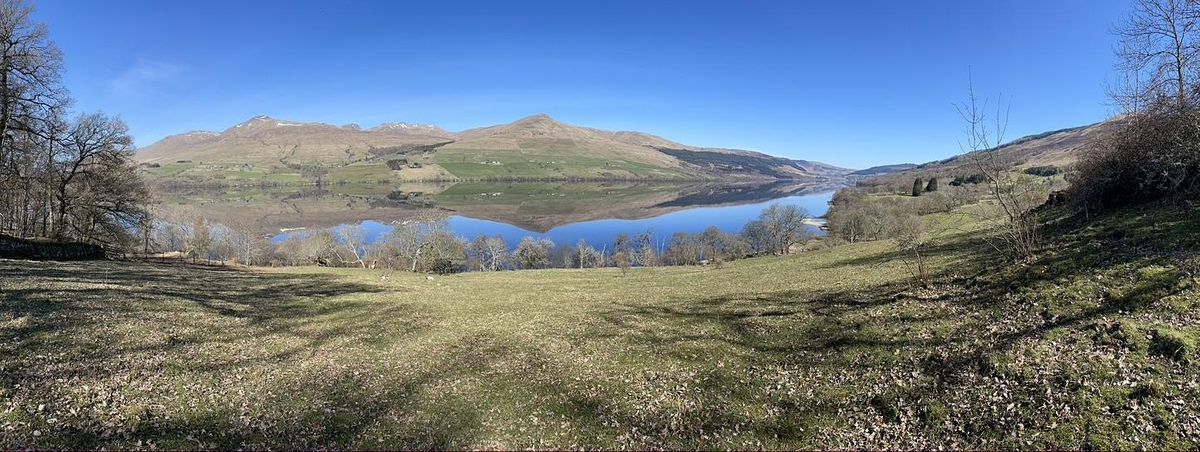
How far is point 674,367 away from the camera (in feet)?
58.8

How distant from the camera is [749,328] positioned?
73.6 feet

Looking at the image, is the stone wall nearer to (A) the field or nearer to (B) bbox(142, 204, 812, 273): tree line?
(A) the field

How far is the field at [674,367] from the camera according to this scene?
38.2 feet

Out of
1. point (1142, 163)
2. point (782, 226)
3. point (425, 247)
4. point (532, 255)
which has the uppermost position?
point (1142, 163)

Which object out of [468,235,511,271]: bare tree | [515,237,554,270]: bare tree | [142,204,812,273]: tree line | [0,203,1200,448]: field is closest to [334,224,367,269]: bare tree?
[142,204,812,273]: tree line

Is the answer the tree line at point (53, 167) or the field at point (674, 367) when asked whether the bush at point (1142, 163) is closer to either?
the field at point (674, 367)

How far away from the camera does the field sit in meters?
11.6

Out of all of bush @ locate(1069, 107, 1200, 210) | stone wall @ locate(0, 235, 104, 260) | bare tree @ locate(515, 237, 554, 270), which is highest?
bush @ locate(1069, 107, 1200, 210)

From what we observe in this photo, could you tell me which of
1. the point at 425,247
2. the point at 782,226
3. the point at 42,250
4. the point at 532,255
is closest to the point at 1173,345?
the point at 42,250

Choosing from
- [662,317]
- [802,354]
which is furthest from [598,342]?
[802,354]

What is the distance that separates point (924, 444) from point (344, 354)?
64.1ft

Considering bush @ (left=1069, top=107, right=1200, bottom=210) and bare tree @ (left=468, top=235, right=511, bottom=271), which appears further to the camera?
bare tree @ (left=468, top=235, right=511, bottom=271)

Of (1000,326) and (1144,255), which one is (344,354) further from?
(1144,255)

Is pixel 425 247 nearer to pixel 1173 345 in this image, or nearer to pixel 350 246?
pixel 350 246
